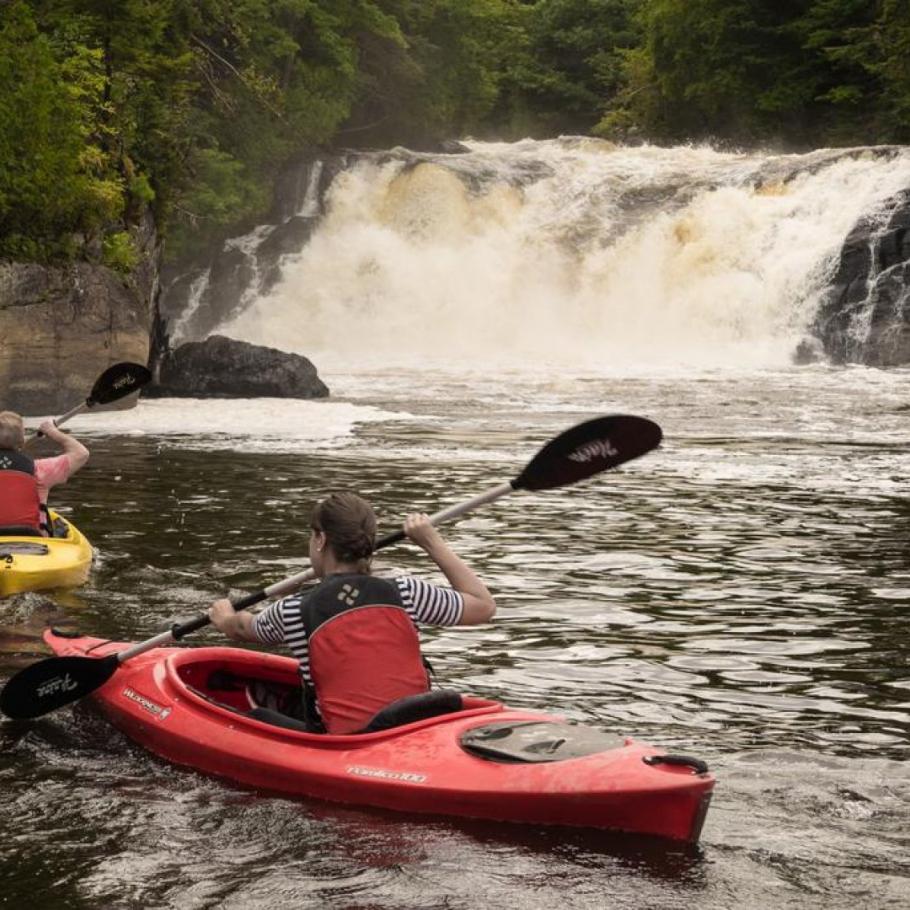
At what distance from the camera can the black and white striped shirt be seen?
5590mm

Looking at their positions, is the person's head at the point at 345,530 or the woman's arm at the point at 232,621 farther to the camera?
the woman's arm at the point at 232,621

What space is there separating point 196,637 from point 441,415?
11475mm

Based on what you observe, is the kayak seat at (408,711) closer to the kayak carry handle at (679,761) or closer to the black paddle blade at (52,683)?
the kayak carry handle at (679,761)

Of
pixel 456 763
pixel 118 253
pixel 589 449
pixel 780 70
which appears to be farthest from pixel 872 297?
pixel 456 763

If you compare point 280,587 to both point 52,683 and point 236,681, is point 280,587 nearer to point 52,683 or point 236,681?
point 236,681

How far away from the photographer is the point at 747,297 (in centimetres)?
2850

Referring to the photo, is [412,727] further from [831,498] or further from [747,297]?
[747,297]

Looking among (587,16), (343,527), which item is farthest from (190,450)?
(587,16)

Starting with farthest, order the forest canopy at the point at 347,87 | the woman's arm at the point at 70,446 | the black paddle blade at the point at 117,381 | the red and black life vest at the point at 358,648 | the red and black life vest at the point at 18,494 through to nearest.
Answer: the forest canopy at the point at 347,87 → the black paddle blade at the point at 117,381 → the woman's arm at the point at 70,446 → the red and black life vest at the point at 18,494 → the red and black life vest at the point at 358,648

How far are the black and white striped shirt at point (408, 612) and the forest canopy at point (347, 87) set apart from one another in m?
15.0

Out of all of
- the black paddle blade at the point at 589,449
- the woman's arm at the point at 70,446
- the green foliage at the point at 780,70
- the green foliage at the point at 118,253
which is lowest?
the woman's arm at the point at 70,446

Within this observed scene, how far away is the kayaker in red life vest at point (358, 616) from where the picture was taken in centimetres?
546

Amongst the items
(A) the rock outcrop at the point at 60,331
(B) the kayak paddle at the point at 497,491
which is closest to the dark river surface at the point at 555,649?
(B) the kayak paddle at the point at 497,491

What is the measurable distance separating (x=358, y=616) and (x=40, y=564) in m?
4.15
